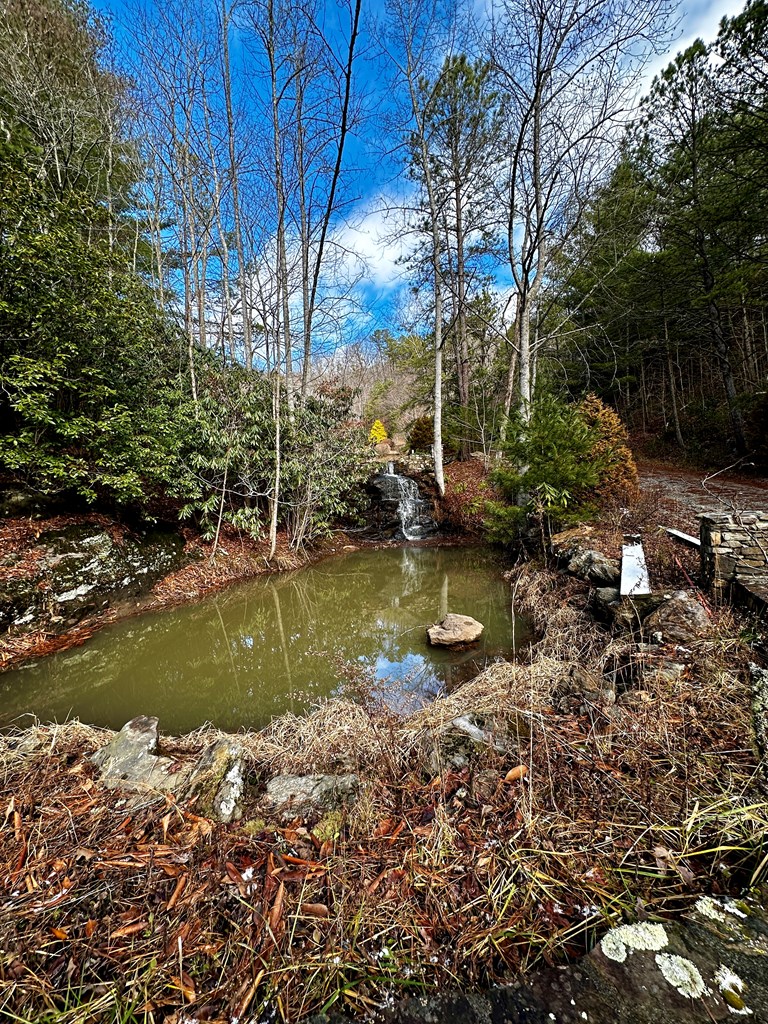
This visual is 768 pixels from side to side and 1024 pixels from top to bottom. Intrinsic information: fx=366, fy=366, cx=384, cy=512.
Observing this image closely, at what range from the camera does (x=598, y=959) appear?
2.85 ft

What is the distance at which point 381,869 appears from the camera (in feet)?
4.48

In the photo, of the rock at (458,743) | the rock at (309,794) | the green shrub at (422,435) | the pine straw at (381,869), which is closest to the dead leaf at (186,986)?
→ the pine straw at (381,869)

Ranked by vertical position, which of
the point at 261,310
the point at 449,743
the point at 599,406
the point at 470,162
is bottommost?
the point at 449,743

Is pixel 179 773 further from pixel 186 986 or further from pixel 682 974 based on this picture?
pixel 682 974

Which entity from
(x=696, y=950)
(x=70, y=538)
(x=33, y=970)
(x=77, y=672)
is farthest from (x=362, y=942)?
(x=70, y=538)

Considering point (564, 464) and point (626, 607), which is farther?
point (564, 464)

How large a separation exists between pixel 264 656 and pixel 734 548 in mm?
4848

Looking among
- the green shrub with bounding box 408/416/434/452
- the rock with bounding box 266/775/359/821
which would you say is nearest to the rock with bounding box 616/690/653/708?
the rock with bounding box 266/775/359/821

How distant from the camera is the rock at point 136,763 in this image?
1.98 m

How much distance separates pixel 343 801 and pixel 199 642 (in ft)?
12.5

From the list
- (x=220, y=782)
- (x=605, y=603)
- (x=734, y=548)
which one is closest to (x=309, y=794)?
(x=220, y=782)

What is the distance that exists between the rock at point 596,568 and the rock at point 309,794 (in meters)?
3.52

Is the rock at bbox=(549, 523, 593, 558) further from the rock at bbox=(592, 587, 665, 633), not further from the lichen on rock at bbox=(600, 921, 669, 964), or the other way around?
the lichen on rock at bbox=(600, 921, 669, 964)

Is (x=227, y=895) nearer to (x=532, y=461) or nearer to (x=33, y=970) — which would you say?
(x=33, y=970)
